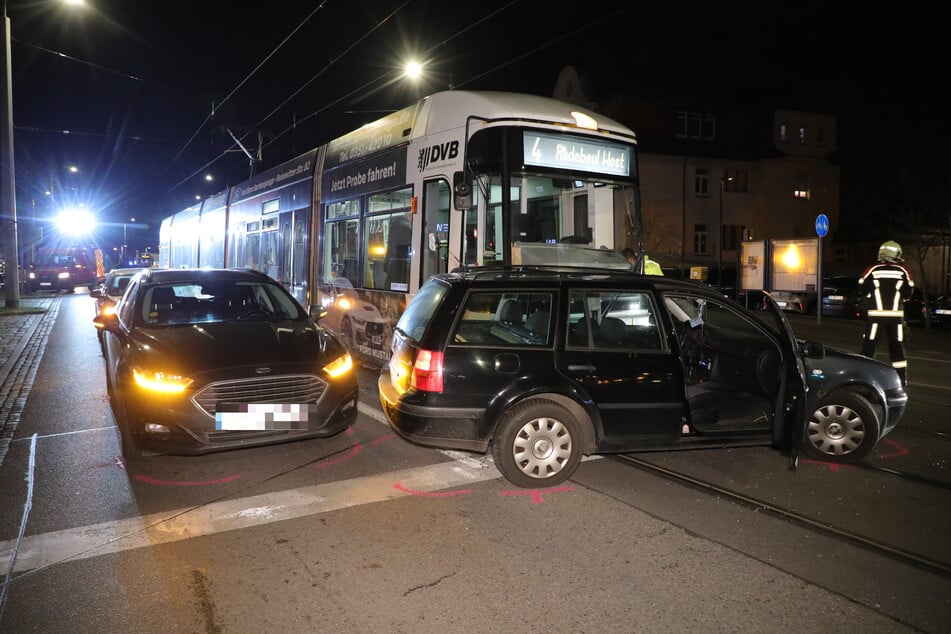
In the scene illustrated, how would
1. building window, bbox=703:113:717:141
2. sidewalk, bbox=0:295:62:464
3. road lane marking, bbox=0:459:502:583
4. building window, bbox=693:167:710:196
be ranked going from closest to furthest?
road lane marking, bbox=0:459:502:583, sidewalk, bbox=0:295:62:464, building window, bbox=693:167:710:196, building window, bbox=703:113:717:141

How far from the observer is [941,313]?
2020cm

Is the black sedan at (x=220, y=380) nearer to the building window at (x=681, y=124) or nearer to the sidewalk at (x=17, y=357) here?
the sidewalk at (x=17, y=357)

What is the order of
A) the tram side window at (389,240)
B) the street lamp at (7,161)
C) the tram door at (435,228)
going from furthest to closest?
1. the street lamp at (7,161)
2. the tram side window at (389,240)
3. the tram door at (435,228)

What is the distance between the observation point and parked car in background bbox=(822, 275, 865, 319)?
24344mm

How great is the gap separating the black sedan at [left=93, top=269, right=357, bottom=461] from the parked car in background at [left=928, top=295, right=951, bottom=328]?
20293mm

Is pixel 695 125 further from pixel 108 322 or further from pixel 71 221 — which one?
pixel 71 221

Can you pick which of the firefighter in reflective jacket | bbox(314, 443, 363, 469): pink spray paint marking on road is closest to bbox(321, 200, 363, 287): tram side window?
bbox(314, 443, 363, 469): pink spray paint marking on road

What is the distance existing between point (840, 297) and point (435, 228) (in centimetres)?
2096

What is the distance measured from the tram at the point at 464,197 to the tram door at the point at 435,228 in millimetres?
15

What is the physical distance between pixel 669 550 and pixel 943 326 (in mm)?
20806

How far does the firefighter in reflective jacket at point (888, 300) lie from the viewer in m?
8.69

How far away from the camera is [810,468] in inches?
223

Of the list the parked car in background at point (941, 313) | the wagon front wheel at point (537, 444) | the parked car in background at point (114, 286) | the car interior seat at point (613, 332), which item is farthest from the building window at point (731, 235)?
the wagon front wheel at point (537, 444)

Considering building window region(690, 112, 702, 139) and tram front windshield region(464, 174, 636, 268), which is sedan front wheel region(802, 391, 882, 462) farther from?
building window region(690, 112, 702, 139)
